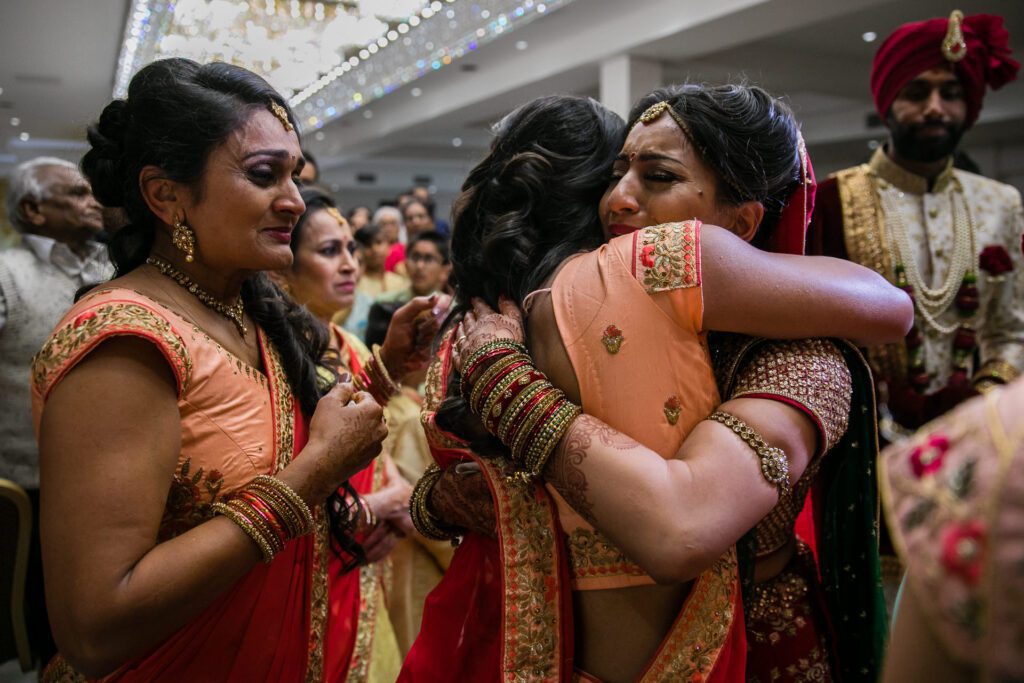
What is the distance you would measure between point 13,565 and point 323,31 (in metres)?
6.15

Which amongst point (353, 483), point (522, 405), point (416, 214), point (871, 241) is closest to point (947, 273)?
point (871, 241)

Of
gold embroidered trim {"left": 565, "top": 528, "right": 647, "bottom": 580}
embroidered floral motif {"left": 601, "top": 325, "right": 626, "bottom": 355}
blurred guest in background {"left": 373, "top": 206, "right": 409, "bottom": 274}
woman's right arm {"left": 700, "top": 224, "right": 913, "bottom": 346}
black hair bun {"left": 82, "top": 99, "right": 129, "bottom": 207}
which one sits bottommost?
blurred guest in background {"left": 373, "top": 206, "right": 409, "bottom": 274}

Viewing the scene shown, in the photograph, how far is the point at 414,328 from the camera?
5.54 ft

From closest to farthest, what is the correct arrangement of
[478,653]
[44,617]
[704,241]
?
1. [704,241]
2. [478,653]
3. [44,617]

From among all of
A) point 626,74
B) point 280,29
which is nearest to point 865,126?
point 626,74

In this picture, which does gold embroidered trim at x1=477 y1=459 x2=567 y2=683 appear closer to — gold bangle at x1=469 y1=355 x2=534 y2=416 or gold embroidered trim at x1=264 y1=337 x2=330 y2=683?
gold bangle at x1=469 y1=355 x2=534 y2=416

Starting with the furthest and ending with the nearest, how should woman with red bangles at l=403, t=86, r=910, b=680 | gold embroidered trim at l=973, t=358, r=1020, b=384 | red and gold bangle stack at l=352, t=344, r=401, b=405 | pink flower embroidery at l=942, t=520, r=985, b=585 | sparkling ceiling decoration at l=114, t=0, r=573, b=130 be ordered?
1. sparkling ceiling decoration at l=114, t=0, r=573, b=130
2. gold embroidered trim at l=973, t=358, r=1020, b=384
3. red and gold bangle stack at l=352, t=344, r=401, b=405
4. woman with red bangles at l=403, t=86, r=910, b=680
5. pink flower embroidery at l=942, t=520, r=985, b=585

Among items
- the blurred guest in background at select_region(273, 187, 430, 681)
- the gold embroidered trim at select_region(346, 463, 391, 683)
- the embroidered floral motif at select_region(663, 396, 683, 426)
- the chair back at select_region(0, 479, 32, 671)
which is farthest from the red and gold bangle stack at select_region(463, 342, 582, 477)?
the chair back at select_region(0, 479, 32, 671)

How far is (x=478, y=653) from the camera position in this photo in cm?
122

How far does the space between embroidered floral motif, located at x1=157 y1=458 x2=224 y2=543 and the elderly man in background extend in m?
1.70

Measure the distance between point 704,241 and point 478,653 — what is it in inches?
26.1

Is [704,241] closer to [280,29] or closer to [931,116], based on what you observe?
[931,116]

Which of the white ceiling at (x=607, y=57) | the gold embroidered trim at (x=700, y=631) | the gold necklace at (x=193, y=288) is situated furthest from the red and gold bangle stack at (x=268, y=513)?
the white ceiling at (x=607, y=57)

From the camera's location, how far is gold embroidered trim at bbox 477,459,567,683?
3.58 ft
